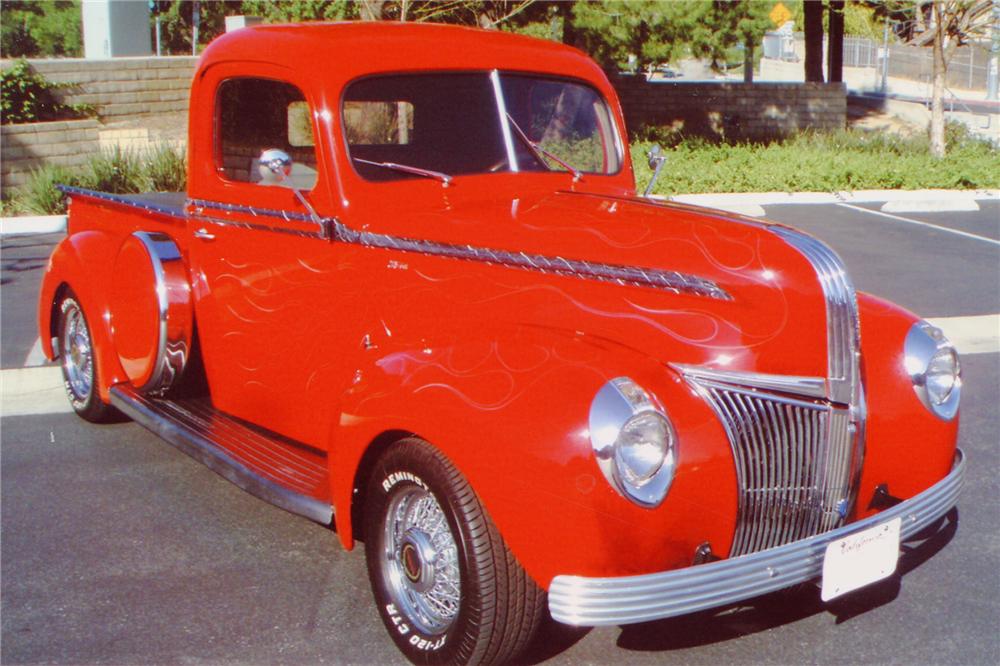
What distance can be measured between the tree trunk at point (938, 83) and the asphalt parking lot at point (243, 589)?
12722mm

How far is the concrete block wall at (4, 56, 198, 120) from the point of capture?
1612cm

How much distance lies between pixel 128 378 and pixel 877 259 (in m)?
7.50

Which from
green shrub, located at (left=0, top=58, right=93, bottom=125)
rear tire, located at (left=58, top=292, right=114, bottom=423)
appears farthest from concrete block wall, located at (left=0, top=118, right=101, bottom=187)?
rear tire, located at (left=58, top=292, right=114, bottom=423)

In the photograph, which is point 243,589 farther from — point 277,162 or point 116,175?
point 116,175

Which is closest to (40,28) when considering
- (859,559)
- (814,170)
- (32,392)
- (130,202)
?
(814,170)

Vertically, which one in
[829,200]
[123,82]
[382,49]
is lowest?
[829,200]

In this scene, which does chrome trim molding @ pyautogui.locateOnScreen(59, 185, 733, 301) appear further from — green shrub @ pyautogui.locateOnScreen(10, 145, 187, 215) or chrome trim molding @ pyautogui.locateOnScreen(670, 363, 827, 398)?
green shrub @ pyautogui.locateOnScreen(10, 145, 187, 215)

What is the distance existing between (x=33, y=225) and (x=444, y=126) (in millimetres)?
9371

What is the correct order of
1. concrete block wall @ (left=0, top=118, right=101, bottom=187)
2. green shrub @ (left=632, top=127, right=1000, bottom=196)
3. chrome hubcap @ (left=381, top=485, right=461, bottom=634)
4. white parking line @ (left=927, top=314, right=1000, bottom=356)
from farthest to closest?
green shrub @ (left=632, top=127, right=1000, bottom=196) → concrete block wall @ (left=0, top=118, right=101, bottom=187) → white parking line @ (left=927, top=314, right=1000, bottom=356) → chrome hubcap @ (left=381, top=485, right=461, bottom=634)

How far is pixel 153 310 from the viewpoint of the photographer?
461cm

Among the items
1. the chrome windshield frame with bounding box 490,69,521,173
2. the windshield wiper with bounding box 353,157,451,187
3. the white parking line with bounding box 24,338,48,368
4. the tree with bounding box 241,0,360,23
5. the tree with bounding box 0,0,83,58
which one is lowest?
the white parking line with bounding box 24,338,48,368

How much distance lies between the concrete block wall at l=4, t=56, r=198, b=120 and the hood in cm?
1411

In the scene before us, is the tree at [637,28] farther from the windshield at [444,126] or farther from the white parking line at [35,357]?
the windshield at [444,126]

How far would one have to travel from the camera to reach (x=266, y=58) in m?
4.20
